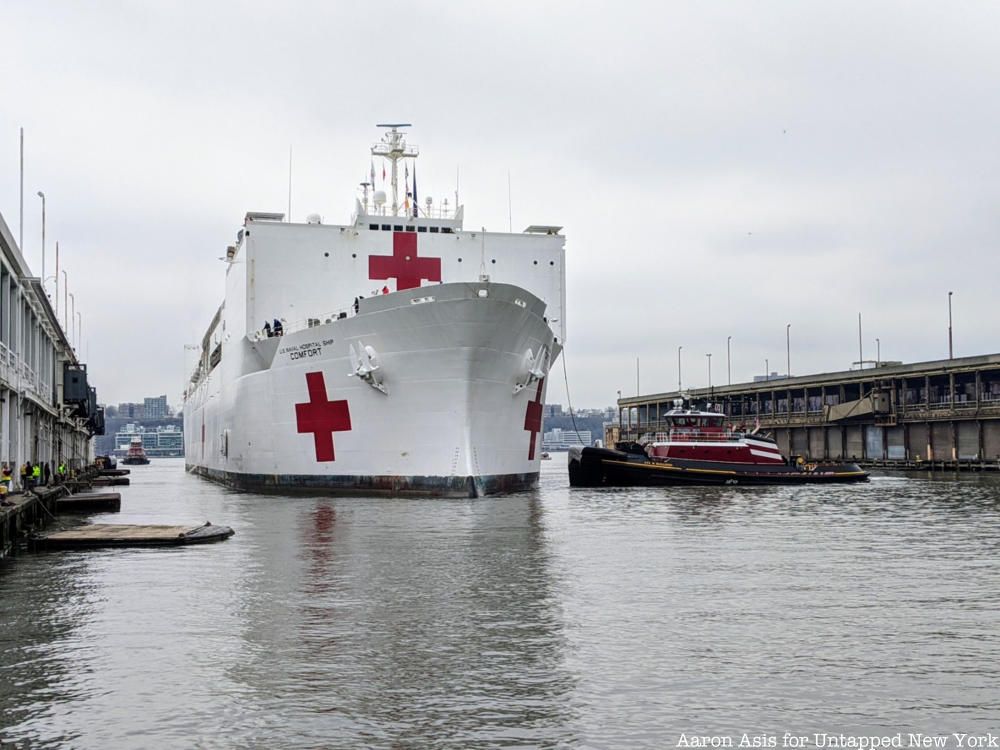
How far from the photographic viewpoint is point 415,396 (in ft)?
77.9

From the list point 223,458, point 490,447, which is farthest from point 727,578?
point 223,458

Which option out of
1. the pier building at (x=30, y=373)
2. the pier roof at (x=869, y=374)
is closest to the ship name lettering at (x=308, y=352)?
the pier building at (x=30, y=373)

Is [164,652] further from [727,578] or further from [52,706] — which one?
[727,578]

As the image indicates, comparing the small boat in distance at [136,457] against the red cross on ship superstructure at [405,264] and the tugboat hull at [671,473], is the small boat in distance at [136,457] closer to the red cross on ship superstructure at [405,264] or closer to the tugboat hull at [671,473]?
the tugboat hull at [671,473]

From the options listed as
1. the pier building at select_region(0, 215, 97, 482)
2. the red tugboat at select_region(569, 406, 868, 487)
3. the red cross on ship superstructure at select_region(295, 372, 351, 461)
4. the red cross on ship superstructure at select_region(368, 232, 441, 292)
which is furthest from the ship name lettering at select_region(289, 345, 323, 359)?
the red tugboat at select_region(569, 406, 868, 487)

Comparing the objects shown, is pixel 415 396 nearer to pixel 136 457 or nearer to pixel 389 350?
pixel 389 350

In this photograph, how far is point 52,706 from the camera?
6.77 metres

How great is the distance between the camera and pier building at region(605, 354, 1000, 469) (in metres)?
47.7

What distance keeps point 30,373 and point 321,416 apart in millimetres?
6783

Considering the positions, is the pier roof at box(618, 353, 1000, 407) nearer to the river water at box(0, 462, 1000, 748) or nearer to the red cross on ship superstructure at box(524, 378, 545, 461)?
the red cross on ship superstructure at box(524, 378, 545, 461)

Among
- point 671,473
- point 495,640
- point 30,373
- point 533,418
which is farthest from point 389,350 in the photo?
point 495,640

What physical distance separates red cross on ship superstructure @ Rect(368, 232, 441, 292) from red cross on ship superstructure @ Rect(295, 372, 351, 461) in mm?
5189

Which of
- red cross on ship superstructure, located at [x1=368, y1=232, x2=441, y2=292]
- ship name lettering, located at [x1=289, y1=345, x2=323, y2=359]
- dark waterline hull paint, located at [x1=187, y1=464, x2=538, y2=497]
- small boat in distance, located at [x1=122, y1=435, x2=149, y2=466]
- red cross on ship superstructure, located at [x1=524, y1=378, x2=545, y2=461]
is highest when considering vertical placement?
red cross on ship superstructure, located at [x1=368, y1=232, x2=441, y2=292]

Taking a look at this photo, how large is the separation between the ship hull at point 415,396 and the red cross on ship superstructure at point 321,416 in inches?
1.2
